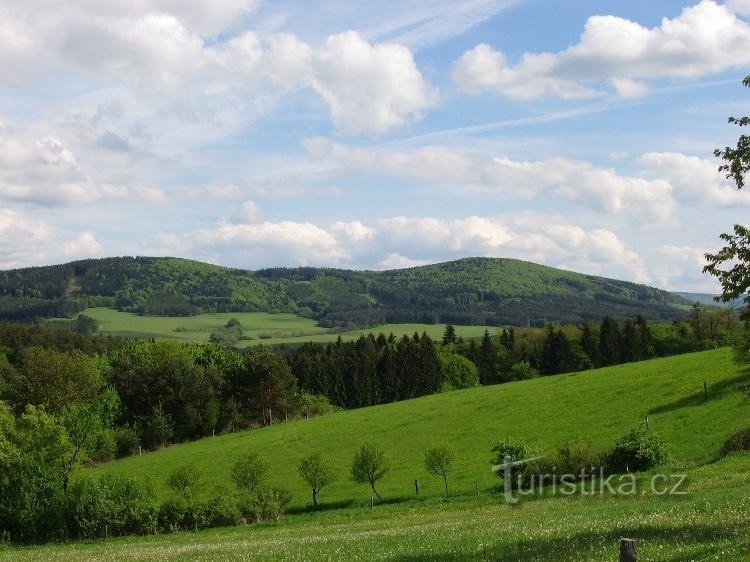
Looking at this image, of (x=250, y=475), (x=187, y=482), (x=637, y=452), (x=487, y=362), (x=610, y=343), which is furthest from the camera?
(x=487, y=362)

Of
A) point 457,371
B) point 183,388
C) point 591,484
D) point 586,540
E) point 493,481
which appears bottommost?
point 493,481

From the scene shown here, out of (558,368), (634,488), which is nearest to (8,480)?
(634,488)

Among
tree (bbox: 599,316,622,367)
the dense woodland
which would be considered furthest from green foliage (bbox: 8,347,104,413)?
tree (bbox: 599,316,622,367)

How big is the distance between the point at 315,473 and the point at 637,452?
1045 inches

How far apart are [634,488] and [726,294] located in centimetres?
1799

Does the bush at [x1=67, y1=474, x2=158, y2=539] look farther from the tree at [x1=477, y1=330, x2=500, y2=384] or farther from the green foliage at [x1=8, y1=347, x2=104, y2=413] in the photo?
the tree at [x1=477, y1=330, x2=500, y2=384]

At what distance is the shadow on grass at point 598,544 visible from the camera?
14203 mm

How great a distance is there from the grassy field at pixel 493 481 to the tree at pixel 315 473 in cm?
179

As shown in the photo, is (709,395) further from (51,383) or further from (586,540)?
(51,383)

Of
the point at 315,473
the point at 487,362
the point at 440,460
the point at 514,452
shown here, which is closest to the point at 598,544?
the point at 514,452

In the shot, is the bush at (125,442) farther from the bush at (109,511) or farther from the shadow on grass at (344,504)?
the bush at (109,511)

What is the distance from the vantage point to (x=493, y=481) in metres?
54.3

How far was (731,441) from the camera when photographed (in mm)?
45188

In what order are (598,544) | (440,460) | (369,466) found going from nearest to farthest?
(598,544) → (440,460) → (369,466)
